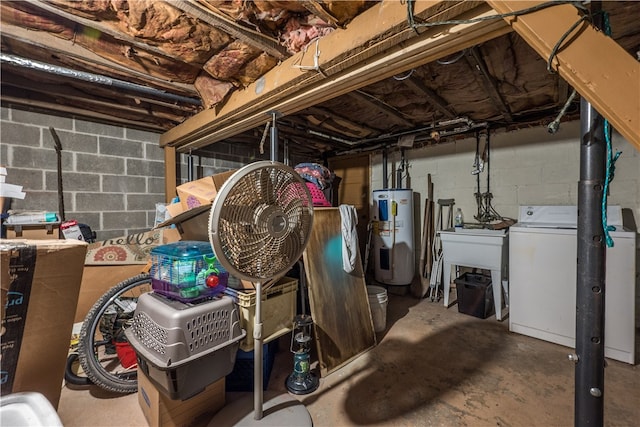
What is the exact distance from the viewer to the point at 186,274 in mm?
1258

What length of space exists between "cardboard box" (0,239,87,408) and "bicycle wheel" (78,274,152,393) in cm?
29

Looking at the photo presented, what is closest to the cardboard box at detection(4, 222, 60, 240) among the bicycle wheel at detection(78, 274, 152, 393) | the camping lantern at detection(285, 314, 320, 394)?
the bicycle wheel at detection(78, 274, 152, 393)

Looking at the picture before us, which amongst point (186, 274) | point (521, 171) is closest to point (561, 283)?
point (521, 171)

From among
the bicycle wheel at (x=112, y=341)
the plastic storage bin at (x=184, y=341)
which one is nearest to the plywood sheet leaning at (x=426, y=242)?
the plastic storage bin at (x=184, y=341)

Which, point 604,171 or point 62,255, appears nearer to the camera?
point 604,171

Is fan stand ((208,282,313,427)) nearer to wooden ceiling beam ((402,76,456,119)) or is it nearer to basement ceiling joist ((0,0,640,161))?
basement ceiling joist ((0,0,640,161))

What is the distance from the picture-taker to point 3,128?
6.89 feet

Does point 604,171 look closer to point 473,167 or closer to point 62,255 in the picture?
point 62,255

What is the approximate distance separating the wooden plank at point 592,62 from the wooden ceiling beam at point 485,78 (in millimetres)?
829

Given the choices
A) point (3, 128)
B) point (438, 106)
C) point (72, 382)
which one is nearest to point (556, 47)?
point (438, 106)

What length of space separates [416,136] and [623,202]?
6.43ft

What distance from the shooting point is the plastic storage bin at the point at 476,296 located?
8.41 ft

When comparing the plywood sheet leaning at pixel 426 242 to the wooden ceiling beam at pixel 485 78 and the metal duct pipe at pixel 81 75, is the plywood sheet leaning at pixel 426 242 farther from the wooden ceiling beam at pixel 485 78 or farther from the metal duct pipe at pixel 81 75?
the metal duct pipe at pixel 81 75

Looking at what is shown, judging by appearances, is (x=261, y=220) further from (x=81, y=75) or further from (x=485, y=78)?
(x=485, y=78)
